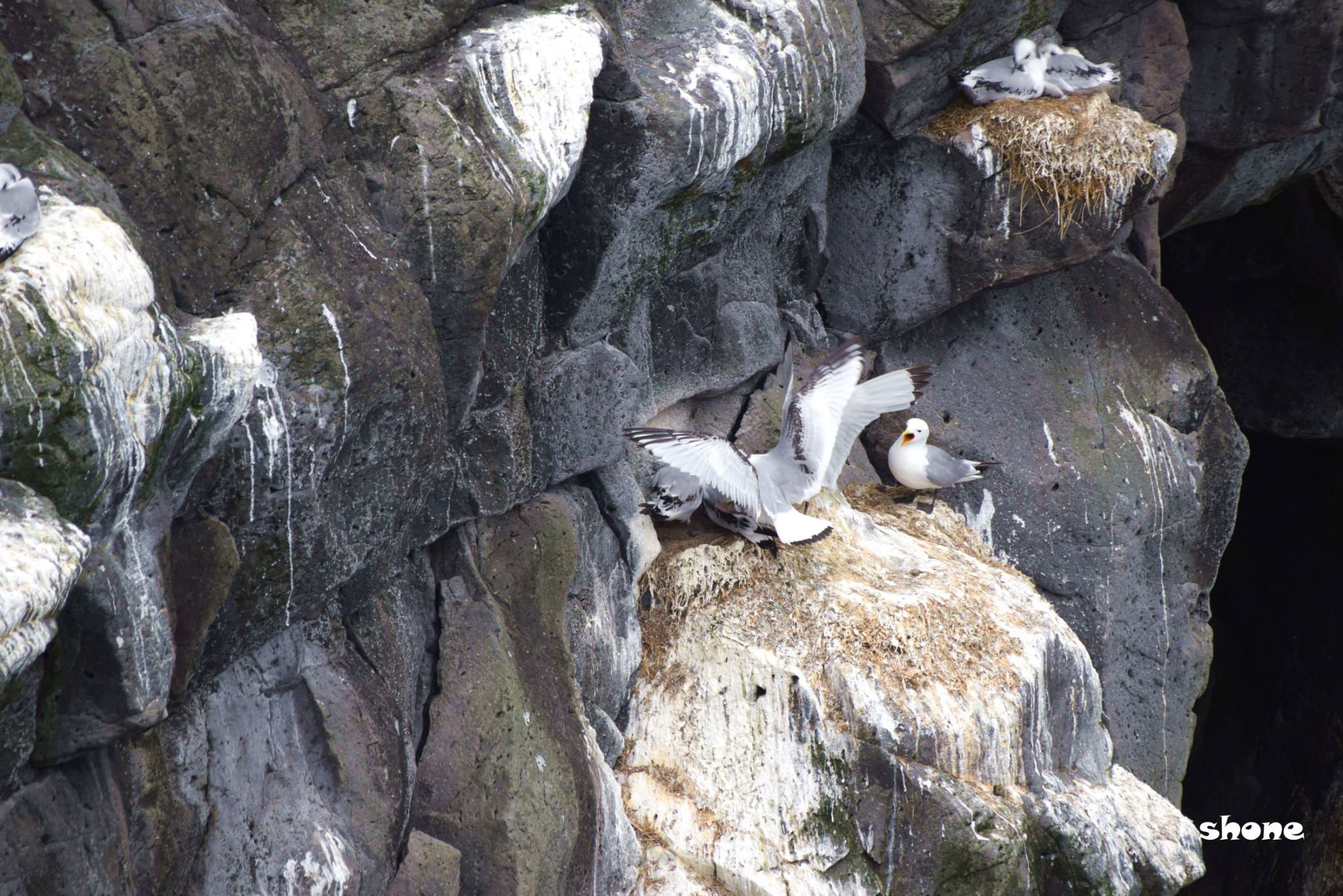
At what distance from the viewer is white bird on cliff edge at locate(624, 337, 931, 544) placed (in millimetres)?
4504

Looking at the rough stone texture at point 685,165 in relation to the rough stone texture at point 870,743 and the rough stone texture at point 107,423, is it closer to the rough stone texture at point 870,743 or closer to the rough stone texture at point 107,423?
the rough stone texture at point 870,743

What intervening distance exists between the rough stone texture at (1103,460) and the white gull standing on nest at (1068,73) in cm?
126

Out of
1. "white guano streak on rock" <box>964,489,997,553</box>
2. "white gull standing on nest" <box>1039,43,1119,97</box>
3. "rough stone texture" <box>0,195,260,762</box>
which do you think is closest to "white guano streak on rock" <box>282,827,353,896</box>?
"rough stone texture" <box>0,195,260,762</box>

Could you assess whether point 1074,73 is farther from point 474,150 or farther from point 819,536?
point 474,150

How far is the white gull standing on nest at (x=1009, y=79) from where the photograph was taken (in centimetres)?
587

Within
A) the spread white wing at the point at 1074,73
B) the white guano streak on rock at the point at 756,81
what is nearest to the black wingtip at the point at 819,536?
the white guano streak on rock at the point at 756,81

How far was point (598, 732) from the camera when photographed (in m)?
4.54

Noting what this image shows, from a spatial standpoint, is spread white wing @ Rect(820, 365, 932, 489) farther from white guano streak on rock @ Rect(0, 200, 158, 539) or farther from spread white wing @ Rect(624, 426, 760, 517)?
white guano streak on rock @ Rect(0, 200, 158, 539)

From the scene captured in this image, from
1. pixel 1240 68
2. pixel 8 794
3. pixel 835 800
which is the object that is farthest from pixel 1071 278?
pixel 8 794

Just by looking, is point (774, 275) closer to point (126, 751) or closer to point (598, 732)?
point (598, 732)

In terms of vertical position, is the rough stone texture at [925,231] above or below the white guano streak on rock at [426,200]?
below

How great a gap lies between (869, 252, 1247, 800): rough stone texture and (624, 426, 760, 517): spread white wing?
2156 mm

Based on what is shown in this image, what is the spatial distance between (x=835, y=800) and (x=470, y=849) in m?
1.60

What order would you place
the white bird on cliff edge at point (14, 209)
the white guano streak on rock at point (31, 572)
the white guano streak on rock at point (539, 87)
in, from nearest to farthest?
the white guano streak on rock at point (31, 572) → the white bird on cliff edge at point (14, 209) → the white guano streak on rock at point (539, 87)
